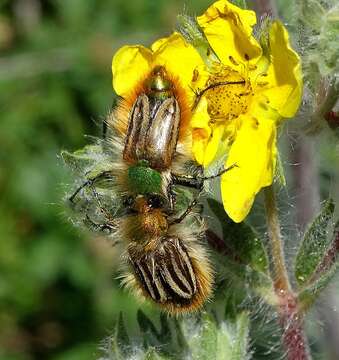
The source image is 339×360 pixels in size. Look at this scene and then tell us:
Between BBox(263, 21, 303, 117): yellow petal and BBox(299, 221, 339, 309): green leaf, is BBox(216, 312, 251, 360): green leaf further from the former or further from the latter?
BBox(263, 21, 303, 117): yellow petal

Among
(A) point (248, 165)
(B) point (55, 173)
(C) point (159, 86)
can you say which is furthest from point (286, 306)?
(B) point (55, 173)

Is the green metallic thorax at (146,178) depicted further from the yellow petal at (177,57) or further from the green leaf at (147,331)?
the green leaf at (147,331)

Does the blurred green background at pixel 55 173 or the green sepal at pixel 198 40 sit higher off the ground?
the green sepal at pixel 198 40

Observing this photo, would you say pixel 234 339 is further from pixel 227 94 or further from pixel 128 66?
pixel 128 66

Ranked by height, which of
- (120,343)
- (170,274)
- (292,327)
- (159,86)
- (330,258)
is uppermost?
(159,86)

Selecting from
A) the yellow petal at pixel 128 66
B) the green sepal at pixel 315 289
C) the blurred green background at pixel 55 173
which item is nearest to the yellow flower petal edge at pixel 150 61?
the yellow petal at pixel 128 66

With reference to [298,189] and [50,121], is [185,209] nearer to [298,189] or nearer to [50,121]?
[298,189]
